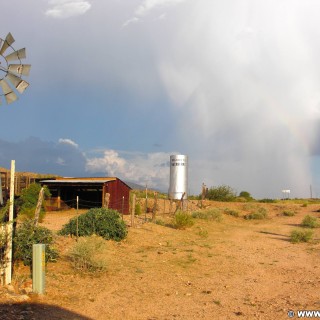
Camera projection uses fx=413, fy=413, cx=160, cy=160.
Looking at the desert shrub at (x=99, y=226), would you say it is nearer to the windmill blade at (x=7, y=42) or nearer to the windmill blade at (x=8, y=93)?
the windmill blade at (x=8, y=93)

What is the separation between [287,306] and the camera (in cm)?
845

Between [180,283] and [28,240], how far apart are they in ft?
13.5

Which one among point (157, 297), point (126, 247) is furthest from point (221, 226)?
point (157, 297)

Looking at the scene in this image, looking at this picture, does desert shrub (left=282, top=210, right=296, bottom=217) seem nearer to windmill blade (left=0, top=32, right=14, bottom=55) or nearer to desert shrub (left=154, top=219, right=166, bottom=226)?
desert shrub (left=154, top=219, right=166, bottom=226)

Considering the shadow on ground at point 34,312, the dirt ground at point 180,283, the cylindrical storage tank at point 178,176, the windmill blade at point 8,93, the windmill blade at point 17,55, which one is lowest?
the dirt ground at point 180,283

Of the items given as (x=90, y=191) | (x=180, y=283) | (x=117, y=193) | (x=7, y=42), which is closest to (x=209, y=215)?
(x=117, y=193)

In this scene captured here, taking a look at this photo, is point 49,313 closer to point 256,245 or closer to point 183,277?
point 183,277

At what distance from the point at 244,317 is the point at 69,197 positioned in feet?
88.9

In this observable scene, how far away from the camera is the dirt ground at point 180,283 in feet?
26.5

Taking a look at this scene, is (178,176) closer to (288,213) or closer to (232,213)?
(232,213)

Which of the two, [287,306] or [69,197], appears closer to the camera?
[287,306]

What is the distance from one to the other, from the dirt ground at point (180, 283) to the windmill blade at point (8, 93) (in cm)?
423

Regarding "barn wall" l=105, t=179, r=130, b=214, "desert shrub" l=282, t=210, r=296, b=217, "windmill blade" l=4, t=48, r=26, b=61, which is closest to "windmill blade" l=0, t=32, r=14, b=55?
"windmill blade" l=4, t=48, r=26, b=61

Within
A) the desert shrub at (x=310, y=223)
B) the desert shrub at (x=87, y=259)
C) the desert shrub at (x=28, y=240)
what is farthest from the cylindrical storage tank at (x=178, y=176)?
the desert shrub at (x=28, y=240)
